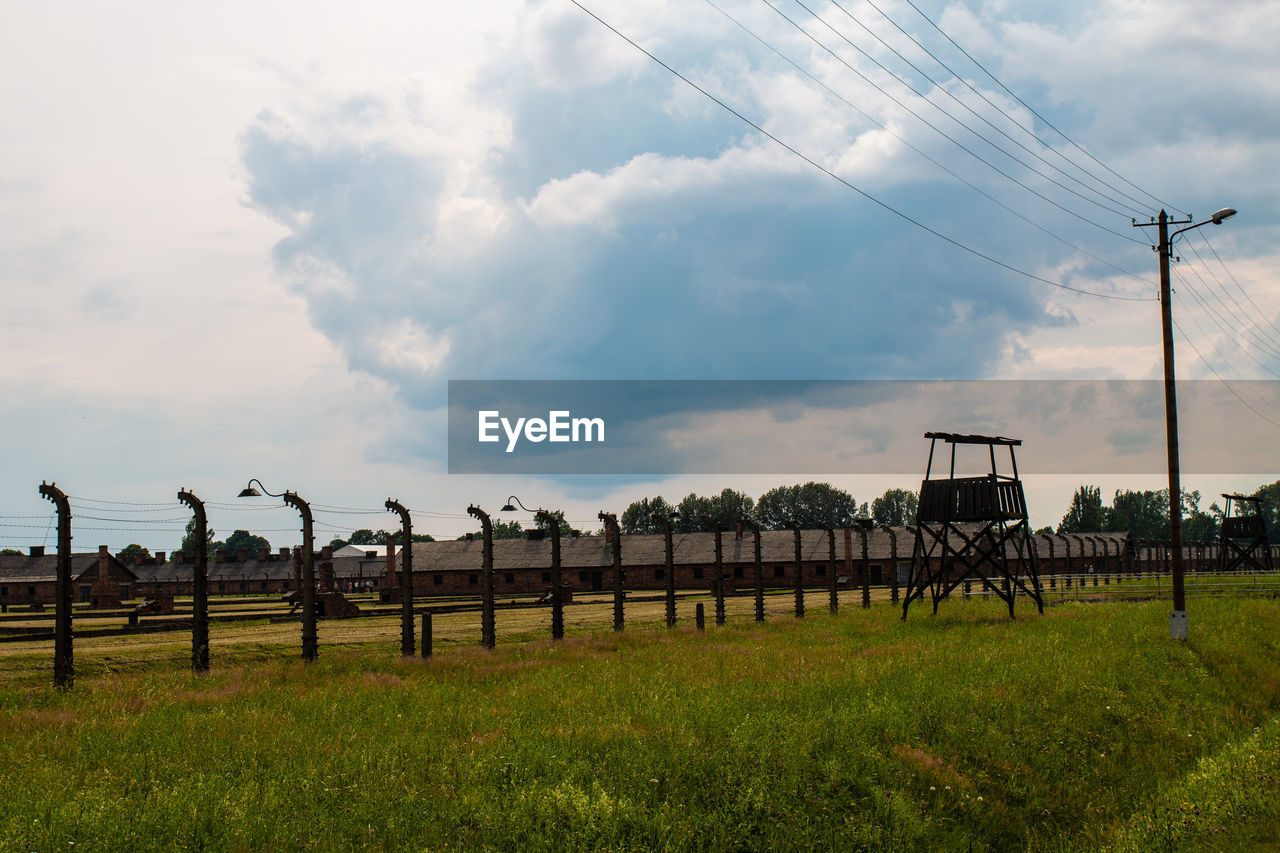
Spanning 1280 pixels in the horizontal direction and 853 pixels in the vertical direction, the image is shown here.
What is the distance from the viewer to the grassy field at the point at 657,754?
9672 millimetres

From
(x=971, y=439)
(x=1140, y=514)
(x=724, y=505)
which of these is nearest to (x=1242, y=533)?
(x=971, y=439)

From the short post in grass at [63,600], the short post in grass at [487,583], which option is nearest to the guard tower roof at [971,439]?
the short post in grass at [487,583]

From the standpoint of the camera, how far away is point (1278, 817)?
451 inches

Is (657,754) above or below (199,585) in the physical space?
below

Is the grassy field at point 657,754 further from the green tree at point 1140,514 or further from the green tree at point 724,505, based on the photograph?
the green tree at point 1140,514

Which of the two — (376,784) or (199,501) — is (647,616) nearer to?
(199,501)

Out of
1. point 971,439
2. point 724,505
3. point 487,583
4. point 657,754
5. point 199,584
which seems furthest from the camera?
point 724,505

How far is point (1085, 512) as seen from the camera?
589 ft

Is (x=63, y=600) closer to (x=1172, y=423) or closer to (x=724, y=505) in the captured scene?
(x=1172, y=423)

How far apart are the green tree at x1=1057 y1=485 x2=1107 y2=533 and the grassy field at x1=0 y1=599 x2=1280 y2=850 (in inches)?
6892

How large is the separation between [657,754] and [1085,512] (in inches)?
7525

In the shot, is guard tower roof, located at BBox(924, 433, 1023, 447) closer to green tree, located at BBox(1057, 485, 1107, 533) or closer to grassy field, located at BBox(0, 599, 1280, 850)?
grassy field, located at BBox(0, 599, 1280, 850)

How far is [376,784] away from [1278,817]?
11.4 meters

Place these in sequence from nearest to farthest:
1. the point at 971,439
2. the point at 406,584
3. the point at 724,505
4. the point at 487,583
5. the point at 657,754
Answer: the point at 657,754, the point at 406,584, the point at 487,583, the point at 971,439, the point at 724,505
